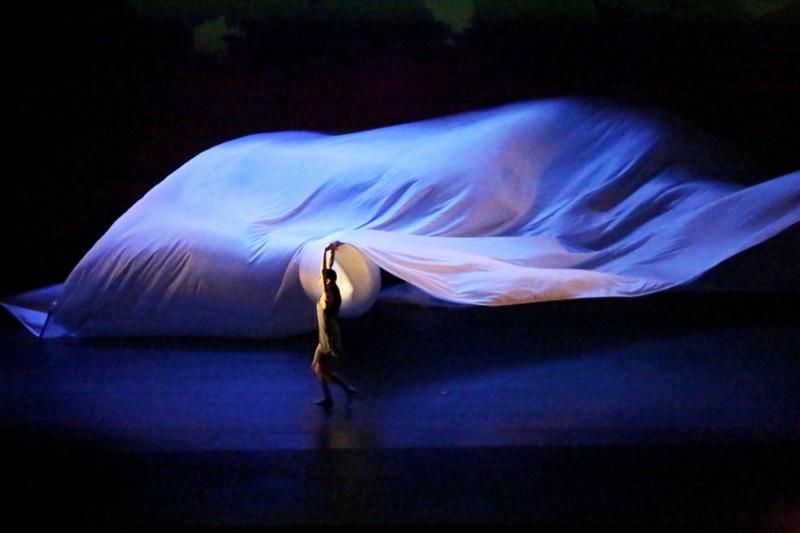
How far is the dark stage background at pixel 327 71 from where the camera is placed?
214 inches

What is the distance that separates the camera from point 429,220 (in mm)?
4691

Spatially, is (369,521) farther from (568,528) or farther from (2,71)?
(2,71)

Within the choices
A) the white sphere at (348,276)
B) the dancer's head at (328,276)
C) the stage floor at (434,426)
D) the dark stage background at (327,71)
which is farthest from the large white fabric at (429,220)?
the dancer's head at (328,276)

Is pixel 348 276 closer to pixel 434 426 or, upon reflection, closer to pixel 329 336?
A: pixel 329 336

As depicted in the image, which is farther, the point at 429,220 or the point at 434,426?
the point at 429,220

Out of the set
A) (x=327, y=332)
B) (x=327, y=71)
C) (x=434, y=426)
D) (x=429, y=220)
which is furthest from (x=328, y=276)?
(x=327, y=71)

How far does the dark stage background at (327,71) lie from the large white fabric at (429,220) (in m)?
0.45

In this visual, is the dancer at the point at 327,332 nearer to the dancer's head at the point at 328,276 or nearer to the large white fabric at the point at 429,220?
the dancer's head at the point at 328,276

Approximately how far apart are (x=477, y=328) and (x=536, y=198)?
80 centimetres

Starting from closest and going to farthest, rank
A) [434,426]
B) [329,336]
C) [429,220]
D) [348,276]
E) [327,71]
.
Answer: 1. [434,426]
2. [329,336]
3. [348,276]
4. [429,220]
5. [327,71]

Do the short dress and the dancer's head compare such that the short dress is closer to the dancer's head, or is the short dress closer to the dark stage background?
the dancer's head

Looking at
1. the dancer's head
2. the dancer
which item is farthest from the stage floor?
the dancer's head

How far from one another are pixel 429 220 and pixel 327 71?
144 centimetres

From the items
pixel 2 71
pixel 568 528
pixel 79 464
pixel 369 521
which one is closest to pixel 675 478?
pixel 568 528
